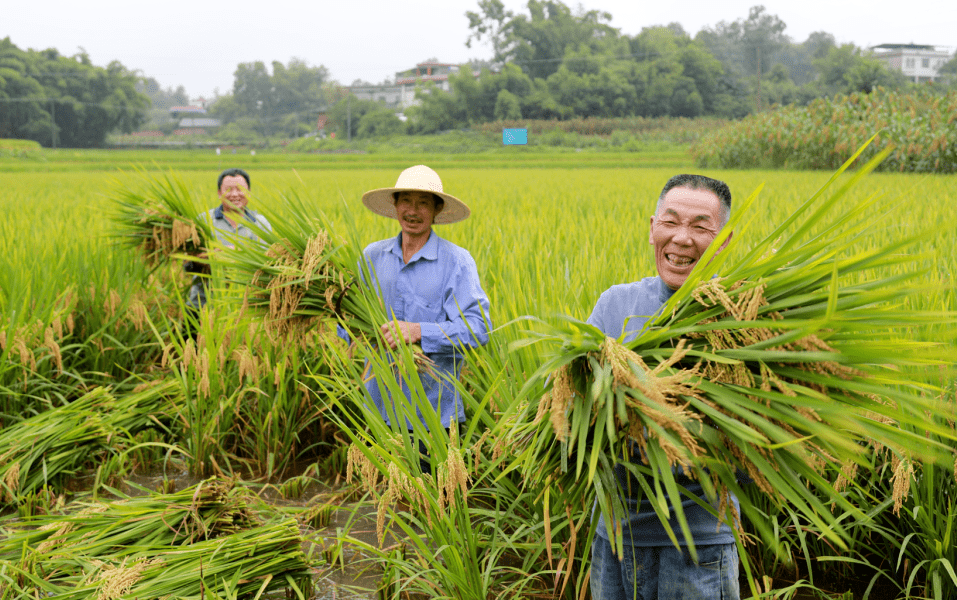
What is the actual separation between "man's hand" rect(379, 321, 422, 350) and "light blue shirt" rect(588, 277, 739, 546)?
0.66 m

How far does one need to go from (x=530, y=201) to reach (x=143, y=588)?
6066 mm

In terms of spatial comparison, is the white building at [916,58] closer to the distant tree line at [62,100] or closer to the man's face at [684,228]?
the distant tree line at [62,100]

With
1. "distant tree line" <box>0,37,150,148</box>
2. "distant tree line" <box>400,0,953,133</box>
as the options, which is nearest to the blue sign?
"distant tree line" <box>400,0,953,133</box>

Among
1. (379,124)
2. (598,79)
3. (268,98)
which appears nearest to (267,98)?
(268,98)

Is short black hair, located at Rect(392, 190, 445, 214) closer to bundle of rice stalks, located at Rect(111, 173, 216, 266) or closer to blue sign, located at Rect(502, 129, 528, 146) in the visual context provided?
blue sign, located at Rect(502, 129, 528, 146)

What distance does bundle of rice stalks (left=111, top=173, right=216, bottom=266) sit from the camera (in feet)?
10.8

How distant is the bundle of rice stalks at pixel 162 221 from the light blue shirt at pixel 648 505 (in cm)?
246

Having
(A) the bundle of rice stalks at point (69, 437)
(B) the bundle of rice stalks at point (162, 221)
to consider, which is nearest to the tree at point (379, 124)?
(B) the bundle of rice stalks at point (162, 221)

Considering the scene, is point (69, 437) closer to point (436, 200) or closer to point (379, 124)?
point (436, 200)

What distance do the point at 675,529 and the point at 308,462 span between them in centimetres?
220

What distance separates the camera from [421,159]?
28969 mm

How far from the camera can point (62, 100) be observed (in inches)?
1785

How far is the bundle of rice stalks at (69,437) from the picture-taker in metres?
2.55

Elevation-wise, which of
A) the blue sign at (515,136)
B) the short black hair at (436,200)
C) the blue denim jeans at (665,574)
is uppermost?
the blue sign at (515,136)
